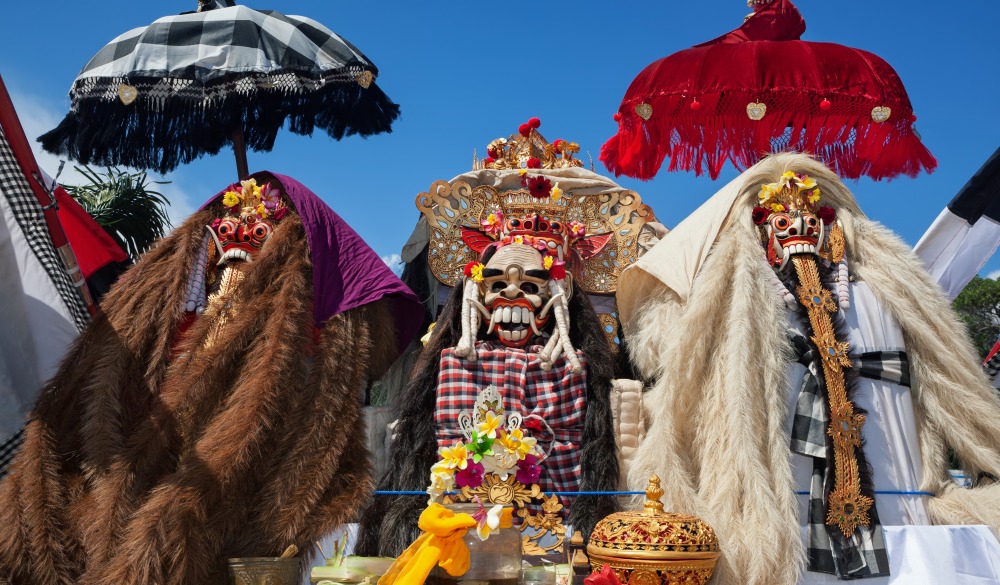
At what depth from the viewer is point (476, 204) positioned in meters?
6.00

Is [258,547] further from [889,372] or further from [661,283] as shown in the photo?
[889,372]

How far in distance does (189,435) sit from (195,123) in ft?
8.72

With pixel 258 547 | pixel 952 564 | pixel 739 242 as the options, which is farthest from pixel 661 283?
pixel 258 547

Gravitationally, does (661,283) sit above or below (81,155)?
below

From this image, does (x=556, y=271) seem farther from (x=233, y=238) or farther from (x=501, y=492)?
(x=233, y=238)

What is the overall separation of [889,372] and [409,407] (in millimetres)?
2287

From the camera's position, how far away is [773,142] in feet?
19.1

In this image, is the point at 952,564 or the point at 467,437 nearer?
the point at 952,564

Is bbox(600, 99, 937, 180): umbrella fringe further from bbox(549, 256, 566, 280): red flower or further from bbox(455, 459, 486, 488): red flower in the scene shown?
bbox(455, 459, 486, 488): red flower

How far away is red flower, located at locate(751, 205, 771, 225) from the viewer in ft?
16.3

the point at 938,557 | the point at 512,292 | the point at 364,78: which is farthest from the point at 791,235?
the point at 364,78

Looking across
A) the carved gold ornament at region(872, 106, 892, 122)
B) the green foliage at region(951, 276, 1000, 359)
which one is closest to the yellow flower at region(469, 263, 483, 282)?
the carved gold ornament at region(872, 106, 892, 122)

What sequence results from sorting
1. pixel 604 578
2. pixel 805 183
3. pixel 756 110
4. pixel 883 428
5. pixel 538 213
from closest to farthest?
1. pixel 604 578
2. pixel 883 428
3. pixel 805 183
4. pixel 756 110
5. pixel 538 213

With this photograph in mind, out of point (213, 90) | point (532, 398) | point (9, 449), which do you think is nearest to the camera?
point (532, 398)
